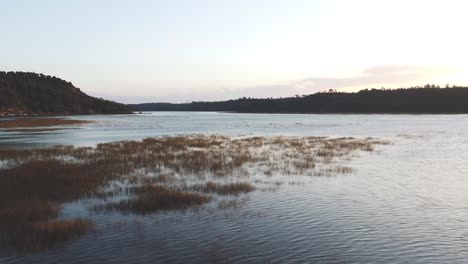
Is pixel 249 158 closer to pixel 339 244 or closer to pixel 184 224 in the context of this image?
pixel 184 224

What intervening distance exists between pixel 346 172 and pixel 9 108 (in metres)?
183

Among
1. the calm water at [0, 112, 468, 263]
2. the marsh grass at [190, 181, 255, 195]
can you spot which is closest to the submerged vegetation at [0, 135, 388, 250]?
the marsh grass at [190, 181, 255, 195]

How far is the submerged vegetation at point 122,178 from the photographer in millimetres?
17266

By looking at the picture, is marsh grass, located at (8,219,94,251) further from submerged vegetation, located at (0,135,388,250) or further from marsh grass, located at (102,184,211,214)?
marsh grass, located at (102,184,211,214)

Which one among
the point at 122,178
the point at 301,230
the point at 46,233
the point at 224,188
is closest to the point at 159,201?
the point at 224,188

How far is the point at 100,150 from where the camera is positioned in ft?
148

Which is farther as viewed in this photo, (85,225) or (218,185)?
(218,185)

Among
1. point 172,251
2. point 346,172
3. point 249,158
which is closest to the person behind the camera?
point 172,251

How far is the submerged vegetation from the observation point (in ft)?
56.6

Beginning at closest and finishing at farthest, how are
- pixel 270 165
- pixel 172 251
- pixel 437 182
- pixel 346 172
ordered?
pixel 172 251 → pixel 437 182 → pixel 346 172 → pixel 270 165

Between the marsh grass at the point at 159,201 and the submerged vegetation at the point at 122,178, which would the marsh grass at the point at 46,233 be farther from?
the marsh grass at the point at 159,201

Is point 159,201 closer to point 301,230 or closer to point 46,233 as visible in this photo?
point 46,233

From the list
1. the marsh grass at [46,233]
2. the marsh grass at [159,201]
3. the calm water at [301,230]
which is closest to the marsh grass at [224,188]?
the calm water at [301,230]

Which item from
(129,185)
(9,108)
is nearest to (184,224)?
(129,185)
